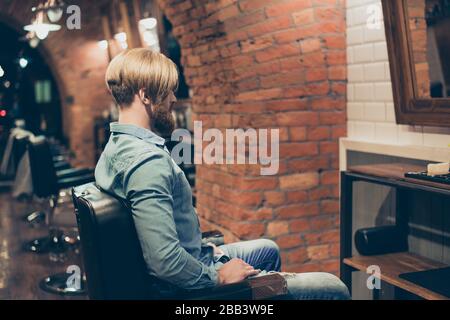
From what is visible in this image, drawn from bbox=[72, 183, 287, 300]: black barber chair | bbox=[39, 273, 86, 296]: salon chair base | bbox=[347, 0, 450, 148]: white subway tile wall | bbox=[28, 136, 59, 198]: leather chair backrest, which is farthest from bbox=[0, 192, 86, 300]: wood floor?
bbox=[72, 183, 287, 300]: black barber chair

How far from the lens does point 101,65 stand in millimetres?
9164

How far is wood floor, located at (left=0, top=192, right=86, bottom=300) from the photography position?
3.64 meters

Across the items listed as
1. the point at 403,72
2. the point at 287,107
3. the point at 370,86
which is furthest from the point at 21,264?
the point at 403,72

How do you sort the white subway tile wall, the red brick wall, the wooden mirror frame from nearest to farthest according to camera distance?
the wooden mirror frame
the white subway tile wall
the red brick wall

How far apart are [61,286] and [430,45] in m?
2.68

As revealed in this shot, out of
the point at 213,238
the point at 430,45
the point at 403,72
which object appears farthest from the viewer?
the point at 403,72

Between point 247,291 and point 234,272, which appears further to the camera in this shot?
point 234,272

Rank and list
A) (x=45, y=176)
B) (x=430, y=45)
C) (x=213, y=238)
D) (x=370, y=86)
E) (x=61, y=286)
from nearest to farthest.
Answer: (x=213, y=238)
(x=430, y=45)
(x=370, y=86)
(x=61, y=286)
(x=45, y=176)

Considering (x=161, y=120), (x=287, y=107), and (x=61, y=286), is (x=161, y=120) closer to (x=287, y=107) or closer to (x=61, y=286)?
(x=287, y=107)

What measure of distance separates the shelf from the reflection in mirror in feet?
2.37

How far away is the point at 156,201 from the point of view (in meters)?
1.54

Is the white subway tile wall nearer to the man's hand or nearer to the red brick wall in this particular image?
the red brick wall

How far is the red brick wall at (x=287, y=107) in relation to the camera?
2.98m

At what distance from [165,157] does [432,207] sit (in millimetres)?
1466
